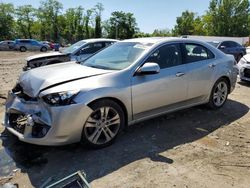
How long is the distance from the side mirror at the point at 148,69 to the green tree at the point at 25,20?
6942 centimetres

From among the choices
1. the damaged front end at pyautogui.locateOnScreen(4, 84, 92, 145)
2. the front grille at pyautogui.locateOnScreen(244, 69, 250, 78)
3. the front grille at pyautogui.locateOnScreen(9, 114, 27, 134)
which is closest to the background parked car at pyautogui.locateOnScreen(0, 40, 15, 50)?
the front grille at pyautogui.locateOnScreen(244, 69, 250, 78)

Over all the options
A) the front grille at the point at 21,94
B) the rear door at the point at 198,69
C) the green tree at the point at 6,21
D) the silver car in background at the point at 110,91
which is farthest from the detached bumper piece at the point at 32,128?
the green tree at the point at 6,21

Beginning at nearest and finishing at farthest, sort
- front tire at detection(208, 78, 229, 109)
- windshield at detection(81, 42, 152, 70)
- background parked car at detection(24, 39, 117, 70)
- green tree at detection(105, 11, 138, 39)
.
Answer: windshield at detection(81, 42, 152, 70), front tire at detection(208, 78, 229, 109), background parked car at detection(24, 39, 117, 70), green tree at detection(105, 11, 138, 39)

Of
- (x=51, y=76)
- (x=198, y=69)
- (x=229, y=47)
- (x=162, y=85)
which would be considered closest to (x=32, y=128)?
(x=51, y=76)

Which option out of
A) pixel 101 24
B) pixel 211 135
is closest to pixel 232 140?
pixel 211 135

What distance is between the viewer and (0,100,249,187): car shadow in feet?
12.0

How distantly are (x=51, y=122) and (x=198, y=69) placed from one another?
290 cm

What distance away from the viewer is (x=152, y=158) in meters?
3.93

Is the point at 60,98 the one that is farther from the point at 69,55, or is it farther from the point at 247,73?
the point at 247,73

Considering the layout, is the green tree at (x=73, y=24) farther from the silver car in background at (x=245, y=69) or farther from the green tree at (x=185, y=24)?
the silver car in background at (x=245, y=69)

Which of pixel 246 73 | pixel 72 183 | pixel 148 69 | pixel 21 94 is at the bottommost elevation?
pixel 72 183

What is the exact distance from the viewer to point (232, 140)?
15.1ft

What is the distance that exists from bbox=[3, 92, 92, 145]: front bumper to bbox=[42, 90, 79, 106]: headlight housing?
0.18 feet

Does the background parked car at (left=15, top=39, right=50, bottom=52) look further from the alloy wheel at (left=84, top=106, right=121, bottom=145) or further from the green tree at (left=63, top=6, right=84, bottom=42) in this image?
the green tree at (left=63, top=6, right=84, bottom=42)
